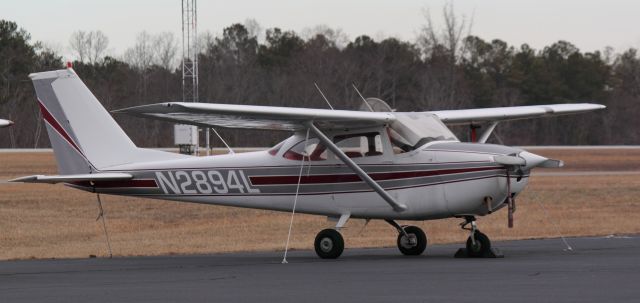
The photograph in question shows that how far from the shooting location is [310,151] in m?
16.9

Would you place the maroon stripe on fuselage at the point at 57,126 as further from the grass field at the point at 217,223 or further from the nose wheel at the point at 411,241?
the nose wheel at the point at 411,241

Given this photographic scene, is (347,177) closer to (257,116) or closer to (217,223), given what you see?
(257,116)

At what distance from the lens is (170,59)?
9425cm

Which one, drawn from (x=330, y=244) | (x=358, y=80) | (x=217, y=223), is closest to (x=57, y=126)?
(x=330, y=244)

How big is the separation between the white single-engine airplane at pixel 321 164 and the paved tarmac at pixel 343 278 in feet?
2.37

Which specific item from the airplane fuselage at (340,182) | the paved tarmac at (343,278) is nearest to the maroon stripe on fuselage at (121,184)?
the airplane fuselage at (340,182)

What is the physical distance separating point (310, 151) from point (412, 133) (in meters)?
1.56

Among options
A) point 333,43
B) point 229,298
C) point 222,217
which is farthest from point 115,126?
point 333,43

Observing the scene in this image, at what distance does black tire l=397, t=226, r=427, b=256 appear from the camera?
17.0 meters

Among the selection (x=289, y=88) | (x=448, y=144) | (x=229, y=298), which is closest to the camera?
(x=229, y=298)

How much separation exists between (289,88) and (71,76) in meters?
66.7

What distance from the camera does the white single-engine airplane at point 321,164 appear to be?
15.6 meters

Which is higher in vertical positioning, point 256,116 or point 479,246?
point 256,116

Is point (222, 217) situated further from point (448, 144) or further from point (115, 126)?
point (448, 144)
